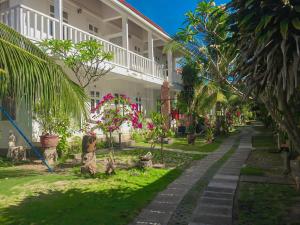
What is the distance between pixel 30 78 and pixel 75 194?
2.92m

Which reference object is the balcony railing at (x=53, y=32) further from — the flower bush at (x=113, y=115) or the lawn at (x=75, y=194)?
the lawn at (x=75, y=194)

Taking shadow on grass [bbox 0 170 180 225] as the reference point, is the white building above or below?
above

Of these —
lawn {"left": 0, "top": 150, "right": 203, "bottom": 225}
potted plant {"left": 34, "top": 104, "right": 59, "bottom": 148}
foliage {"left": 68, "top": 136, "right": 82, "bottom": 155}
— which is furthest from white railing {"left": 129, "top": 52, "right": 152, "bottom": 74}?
lawn {"left": 0, "top": 150, "right": 203, "bottom": 225}

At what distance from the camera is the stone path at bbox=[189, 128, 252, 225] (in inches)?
194

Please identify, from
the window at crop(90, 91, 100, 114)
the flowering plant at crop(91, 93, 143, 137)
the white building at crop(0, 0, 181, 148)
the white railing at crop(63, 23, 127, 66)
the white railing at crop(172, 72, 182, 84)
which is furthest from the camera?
the white railing at crop(172, 72, 182, 84)

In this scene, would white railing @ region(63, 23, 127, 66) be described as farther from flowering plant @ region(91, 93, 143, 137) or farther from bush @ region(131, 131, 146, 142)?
bush @ region(131, 131, 146, 142)

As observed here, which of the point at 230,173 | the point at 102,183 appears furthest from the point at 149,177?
the point at 230,173

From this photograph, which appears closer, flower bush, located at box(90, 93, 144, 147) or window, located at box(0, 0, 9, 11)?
flower bush, located at box(90, 93, 144, 147)

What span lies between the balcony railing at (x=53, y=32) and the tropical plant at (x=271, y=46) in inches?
301

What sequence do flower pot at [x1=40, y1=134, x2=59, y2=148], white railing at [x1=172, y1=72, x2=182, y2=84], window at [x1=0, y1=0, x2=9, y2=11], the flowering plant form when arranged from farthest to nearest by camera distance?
white railing at [x1=172, y1=72, x2=182, y2=84], window at [x1=0, y1=0, x2=9, y2=11], flower pot at [x1=40, y1=134, x2=59, y2=148], the flowering plant

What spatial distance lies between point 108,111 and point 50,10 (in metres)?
7.31

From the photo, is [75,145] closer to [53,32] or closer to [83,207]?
[53,32]

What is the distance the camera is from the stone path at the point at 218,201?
493 centimetres

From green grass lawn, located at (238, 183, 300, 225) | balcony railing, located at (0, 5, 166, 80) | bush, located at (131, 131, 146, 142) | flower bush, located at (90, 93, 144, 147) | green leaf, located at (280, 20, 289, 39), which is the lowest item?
green grass lawn, located at (238, 183, 300, 225)
